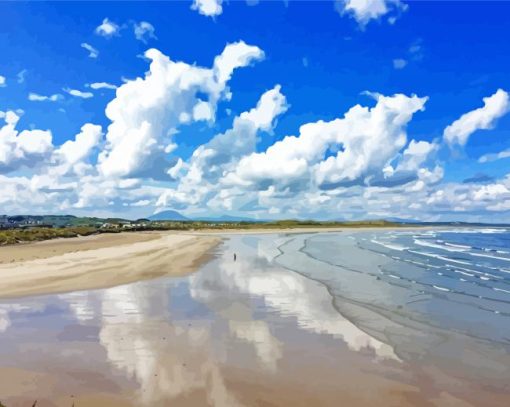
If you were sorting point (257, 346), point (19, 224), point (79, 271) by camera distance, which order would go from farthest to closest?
1. point (19, 224)
2. point (79, 271)
3. point (257, 346)

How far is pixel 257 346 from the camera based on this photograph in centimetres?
1322

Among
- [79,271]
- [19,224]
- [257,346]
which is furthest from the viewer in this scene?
[19,224]

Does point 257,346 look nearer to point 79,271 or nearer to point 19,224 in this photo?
point 79,271

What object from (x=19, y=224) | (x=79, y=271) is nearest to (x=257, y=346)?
(x=79, y=271)

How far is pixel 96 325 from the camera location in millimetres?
15547

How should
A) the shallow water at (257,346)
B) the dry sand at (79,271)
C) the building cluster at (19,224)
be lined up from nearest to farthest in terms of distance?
the shallow water at (257,346) < the dry sand at (79,271) < the building cluster at (19,224)

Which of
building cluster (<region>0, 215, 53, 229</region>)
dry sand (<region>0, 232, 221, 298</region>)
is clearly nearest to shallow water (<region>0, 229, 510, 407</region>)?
dry sand (<region>0, 232, 221, 298</region>)

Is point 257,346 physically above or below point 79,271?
below

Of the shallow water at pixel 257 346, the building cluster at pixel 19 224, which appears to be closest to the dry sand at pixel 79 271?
the shallow water at pixel 257 346

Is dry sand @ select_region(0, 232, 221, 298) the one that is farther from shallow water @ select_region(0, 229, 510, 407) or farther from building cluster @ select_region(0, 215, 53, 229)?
building cluster @ select_region(0, 215, 53, 229)

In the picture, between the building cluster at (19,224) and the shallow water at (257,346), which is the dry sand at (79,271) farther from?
the building cluster at (19,224)

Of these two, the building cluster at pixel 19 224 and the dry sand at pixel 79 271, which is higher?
the building cluster at pixel 19 224

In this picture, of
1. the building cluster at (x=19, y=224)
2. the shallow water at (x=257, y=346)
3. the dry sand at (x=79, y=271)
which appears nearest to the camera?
the shallow water at (x=257, y=346)

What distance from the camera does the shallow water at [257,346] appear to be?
9828 millimetres
